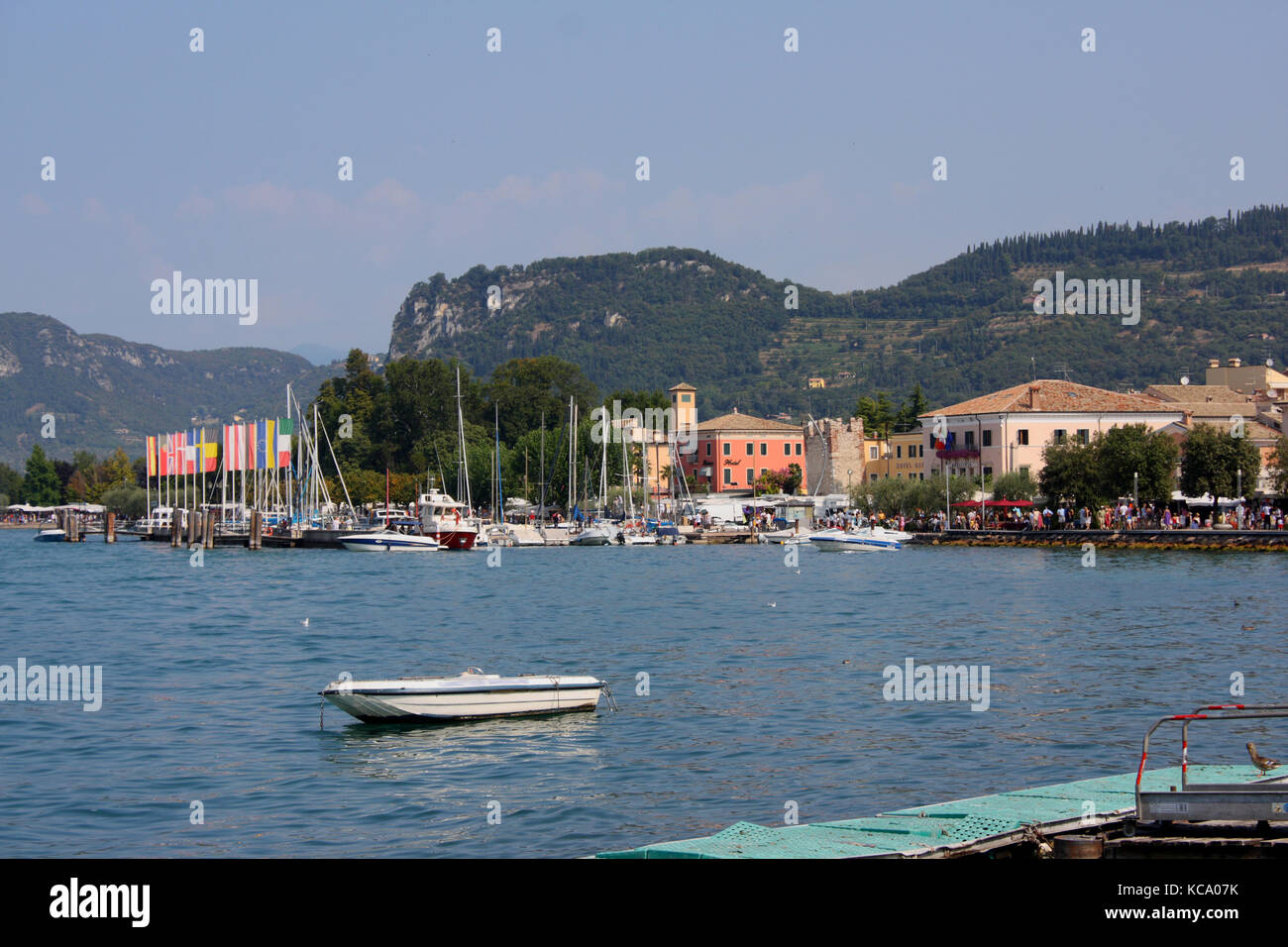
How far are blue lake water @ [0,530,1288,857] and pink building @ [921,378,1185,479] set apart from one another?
129 ft

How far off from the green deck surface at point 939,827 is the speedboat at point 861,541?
214ft

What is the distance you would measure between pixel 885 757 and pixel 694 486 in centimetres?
11295

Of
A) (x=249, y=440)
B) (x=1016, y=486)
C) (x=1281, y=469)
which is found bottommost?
(x=1016, y=486)

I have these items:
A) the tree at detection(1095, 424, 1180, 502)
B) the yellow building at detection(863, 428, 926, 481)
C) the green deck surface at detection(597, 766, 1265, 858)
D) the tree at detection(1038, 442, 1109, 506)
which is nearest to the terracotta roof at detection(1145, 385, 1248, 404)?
the yellow building at detection(863, 428, 926, 481)

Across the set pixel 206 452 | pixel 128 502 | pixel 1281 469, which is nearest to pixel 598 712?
pixel 1281 469

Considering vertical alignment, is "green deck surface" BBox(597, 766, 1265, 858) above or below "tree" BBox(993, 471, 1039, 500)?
below

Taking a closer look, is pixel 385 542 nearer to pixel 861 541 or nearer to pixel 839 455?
pixel 861 541

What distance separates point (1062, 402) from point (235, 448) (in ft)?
193

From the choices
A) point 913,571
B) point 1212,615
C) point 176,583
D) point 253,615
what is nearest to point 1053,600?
point 1212,615

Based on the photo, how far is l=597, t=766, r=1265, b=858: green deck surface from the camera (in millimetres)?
10453

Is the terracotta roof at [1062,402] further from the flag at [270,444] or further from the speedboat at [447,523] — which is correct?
the flag at [270,444]

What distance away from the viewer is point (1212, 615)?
36031 mm

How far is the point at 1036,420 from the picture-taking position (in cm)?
8950

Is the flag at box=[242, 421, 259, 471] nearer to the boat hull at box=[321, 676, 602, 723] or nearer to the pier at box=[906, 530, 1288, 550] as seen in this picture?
the pier at box=[906, 530, 1288, 550]
